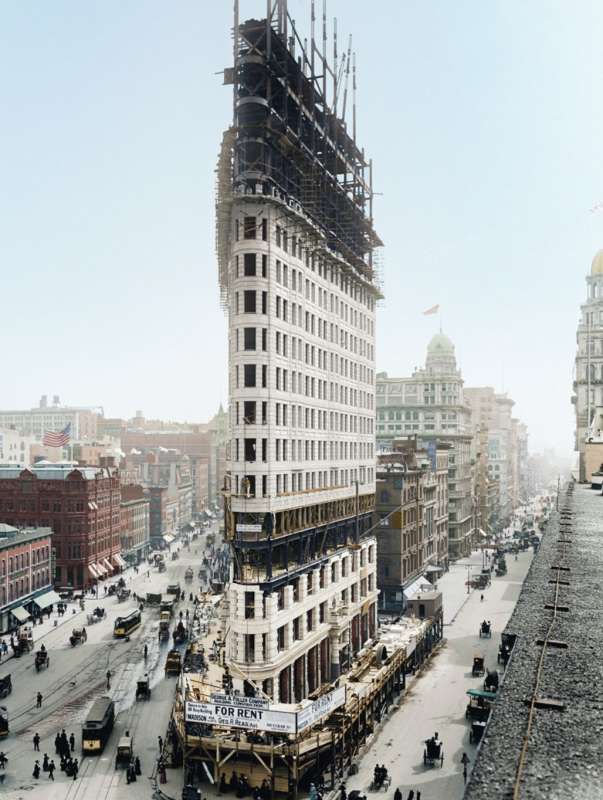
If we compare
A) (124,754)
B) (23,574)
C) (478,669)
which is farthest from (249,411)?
(23,574)

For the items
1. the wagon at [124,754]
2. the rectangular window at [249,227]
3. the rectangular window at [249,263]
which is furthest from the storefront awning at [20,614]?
the rectangular window at [249,227]

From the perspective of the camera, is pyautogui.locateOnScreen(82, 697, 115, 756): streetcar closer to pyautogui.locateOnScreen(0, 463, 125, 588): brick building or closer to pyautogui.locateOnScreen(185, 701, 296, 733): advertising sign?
pyautogui.locateOnScreen(185, 701, 296, 733): advertising sign

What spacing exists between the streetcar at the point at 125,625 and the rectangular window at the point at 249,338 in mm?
41734

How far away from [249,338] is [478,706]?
3063 cm

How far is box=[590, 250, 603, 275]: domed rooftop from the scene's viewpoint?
371 feet

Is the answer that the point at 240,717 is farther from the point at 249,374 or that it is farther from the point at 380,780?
the point at 249,374

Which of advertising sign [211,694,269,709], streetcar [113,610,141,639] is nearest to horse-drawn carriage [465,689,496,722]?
advertising sign [211,694,269,709]

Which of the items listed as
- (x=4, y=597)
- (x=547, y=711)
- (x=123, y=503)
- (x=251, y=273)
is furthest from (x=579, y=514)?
(x=123, y=503)

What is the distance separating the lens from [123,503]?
136m

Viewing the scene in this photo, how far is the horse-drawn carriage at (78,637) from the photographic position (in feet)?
258

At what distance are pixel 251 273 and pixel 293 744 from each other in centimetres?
3117

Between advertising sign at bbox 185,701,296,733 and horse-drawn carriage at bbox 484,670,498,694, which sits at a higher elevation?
advertising sign at bbox 185,701,296,733

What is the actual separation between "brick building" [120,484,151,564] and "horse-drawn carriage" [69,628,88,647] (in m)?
52.6

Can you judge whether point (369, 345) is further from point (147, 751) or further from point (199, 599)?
point (147, 751)
